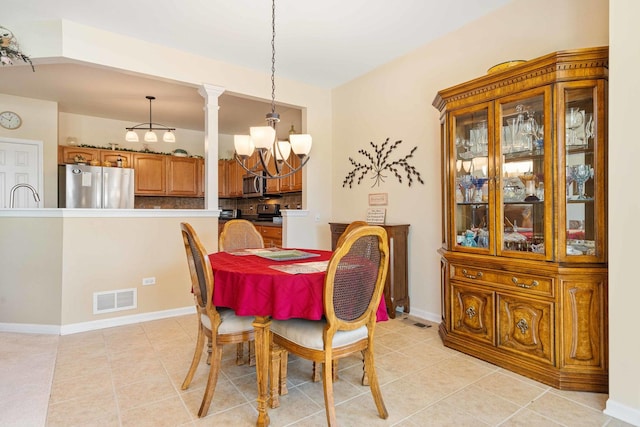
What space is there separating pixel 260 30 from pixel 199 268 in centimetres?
243

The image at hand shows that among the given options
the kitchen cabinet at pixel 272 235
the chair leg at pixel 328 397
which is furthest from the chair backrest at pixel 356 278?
the kitchen cabinet at pixel 272 235

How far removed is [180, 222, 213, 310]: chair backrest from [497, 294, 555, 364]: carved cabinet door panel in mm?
2001

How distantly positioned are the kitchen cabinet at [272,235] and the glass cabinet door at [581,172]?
11.2 ft

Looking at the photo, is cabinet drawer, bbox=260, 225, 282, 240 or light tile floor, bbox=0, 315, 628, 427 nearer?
light tile floor, bbox=0, 315, 628, 427

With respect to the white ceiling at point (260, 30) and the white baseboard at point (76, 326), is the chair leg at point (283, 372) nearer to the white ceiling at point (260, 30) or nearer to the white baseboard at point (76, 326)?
the white baseboard at point (76, 326)

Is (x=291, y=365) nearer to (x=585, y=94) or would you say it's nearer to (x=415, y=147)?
(x=415, y=147)

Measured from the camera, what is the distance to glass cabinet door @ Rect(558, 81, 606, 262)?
213 cm

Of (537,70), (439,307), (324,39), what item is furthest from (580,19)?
(439,307)

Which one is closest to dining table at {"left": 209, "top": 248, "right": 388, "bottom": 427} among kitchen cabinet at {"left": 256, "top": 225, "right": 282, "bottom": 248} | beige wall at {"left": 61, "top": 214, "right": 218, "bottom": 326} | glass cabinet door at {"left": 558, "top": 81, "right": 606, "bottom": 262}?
glass cabinet door at {"left": 558, "top": 81, "right": 606, "bottom": 262}

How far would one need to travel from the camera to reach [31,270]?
3.23 m

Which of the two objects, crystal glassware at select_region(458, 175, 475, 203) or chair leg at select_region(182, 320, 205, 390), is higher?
crystal glassware at select_region(458, 175, 475, 203)

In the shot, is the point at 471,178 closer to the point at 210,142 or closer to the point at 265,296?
the point at 265,296

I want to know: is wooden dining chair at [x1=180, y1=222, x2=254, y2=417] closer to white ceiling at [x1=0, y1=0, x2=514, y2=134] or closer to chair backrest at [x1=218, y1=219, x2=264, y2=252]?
chair backrest at [x1=218, y1=219, x2=264, y2=252]

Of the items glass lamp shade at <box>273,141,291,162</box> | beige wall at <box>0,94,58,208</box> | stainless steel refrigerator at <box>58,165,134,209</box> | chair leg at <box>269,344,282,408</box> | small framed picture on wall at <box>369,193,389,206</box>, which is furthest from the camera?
stainless steel refrigerator at <box>58,165,134,209</box>
